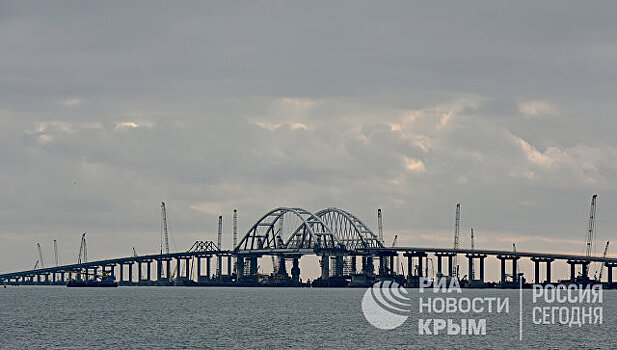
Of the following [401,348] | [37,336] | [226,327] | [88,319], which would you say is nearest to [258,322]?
[226,327]

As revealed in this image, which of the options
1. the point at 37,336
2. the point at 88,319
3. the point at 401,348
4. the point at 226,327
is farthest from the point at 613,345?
the point at 88,319

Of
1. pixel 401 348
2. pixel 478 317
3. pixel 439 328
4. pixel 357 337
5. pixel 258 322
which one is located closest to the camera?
pixel 401 348

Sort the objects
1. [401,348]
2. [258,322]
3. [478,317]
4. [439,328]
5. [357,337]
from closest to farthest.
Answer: [401,348]
[357,337]
[439,328]
[258,322]
[478,317]

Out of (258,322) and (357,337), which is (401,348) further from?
(258,322)

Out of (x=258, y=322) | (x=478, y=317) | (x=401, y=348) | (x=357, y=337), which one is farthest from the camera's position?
(x=478, y=317)

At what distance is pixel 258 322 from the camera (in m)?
134

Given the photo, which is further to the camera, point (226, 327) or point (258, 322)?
point (258, 322)

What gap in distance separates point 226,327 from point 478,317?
42649mm

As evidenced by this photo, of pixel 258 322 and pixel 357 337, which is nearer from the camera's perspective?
pixel 357 337

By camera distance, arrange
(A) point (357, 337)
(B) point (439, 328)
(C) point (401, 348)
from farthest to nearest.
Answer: (B) point (439, 328), (A) point (357, 337), (C) point (401, 348)

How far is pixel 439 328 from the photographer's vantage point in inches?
4865

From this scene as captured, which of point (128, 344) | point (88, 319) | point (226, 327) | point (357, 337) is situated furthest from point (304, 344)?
point (88, 319)

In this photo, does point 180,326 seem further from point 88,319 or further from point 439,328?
point 439,328

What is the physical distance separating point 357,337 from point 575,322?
39929 millimetres
